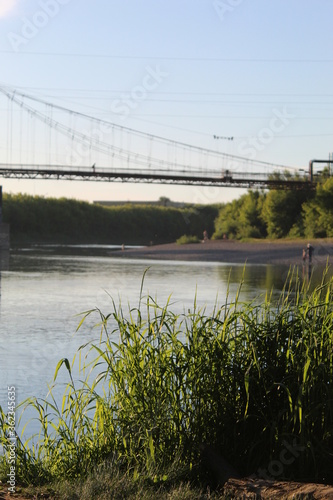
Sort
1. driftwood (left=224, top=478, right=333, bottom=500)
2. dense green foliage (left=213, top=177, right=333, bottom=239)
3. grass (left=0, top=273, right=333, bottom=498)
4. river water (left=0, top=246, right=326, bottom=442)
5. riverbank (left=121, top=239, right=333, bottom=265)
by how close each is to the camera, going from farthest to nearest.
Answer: dense green foliage (left=213, top=177, right=333, bottom=239) → riverbank (left=121, top=239, right=333, bottom=265) → river water (left=0, top=246, right=326, bottom=442) → grass (left=0, top=273, right=333, bottom=498) → driftwood (left=224, top=478, right=333, bottom=500)

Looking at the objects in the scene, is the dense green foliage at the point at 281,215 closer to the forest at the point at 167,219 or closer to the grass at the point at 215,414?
the forest at the point at 167,219

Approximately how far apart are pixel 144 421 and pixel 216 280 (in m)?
23.1

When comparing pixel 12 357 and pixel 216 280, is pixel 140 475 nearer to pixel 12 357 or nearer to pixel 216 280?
pixel 12 357

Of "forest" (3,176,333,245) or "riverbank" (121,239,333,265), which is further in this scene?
"forest" (3,176,333,245)

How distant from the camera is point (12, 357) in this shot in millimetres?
11273

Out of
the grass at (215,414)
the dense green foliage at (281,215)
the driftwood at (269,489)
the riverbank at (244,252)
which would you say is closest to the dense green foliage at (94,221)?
the dense green foliage at (281,215)

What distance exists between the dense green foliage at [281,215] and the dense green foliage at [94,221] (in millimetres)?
29107

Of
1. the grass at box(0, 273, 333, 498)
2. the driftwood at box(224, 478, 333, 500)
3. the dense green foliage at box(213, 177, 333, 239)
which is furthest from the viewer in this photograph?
the dense green foliage at box(213, 177, 333, 239)

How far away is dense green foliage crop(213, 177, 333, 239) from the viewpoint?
210 ft

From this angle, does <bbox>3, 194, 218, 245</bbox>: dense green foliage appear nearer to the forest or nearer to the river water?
the forest

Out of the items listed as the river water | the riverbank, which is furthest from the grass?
the riverbank

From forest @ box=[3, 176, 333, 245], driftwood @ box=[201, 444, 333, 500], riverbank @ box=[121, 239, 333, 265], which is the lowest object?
riverbank @ box=[121, 239, 333, 265]

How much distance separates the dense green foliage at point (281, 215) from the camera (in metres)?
64.1

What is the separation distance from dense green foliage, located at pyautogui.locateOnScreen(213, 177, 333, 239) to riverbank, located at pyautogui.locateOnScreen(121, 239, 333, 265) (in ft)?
9.60
